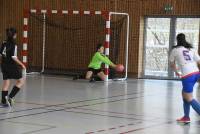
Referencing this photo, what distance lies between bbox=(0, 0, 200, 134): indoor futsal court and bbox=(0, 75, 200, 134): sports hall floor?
0.7 inches

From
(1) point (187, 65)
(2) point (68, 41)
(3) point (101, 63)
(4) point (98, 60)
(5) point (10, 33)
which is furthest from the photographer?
(2) point (68, 41)

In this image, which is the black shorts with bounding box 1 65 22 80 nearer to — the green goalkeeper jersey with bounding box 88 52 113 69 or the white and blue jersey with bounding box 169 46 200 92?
the white and blue jersey with bounding box 169 46 200 92

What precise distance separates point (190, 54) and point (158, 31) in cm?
1036

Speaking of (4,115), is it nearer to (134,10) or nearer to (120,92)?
(120,92)

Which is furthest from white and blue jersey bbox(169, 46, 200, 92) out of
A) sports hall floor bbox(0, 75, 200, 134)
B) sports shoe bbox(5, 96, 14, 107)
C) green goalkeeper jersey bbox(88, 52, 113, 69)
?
green goalkeeper jersey bbox(88, 52, 113, 69)

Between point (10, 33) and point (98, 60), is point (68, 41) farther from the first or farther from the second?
point (10, 33)

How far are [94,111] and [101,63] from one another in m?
7.79

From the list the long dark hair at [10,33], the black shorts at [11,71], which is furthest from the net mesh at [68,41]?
the long dark hair at [10,33]

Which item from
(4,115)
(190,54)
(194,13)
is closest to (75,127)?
(4,115)

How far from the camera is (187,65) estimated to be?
320 inches

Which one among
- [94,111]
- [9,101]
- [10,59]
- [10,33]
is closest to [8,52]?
[10,59]

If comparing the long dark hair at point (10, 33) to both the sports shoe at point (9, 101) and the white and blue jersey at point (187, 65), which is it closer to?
the sports shoe at point (9, 101)

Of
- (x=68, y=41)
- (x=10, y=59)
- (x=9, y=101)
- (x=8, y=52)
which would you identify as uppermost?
(x=8, y=52)

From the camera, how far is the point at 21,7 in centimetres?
2069
